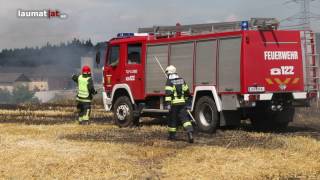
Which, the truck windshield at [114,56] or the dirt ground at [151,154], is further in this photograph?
the truck windshield at [114,56]

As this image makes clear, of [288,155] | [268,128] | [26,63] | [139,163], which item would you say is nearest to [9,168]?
[139,163]

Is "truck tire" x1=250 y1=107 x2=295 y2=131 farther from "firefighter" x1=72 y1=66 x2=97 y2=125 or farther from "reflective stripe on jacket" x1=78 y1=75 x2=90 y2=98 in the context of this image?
"reflective stripe on jacket" x1=78 y1=75 x2=90 y2=98

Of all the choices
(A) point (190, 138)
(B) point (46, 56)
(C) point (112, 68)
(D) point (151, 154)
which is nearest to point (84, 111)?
(C) point (112, 68)

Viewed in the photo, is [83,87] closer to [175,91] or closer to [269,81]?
[175,91]

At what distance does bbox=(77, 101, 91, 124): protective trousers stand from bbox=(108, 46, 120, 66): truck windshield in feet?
4.70

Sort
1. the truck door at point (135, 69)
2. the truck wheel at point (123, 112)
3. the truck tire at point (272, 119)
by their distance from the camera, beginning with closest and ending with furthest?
the truck tire at point (272, 119) < the truck door at point (135, 69) < the truck wheel at point (123, 112)

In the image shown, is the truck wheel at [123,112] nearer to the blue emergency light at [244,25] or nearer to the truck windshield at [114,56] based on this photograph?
the truck windshield at [114,56]

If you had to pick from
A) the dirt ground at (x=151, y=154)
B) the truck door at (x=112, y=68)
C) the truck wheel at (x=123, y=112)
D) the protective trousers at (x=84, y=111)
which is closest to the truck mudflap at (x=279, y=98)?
the dirt ground at (x=151, y=154)

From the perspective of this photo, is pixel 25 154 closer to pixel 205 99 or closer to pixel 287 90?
pixel 205 99

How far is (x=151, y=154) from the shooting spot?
998 cm

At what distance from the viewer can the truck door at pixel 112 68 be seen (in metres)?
15.9

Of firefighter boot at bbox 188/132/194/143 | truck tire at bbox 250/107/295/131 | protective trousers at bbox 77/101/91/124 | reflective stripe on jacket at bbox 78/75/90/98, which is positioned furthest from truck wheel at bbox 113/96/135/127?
firefighter boot at bbox 188/132/194/143

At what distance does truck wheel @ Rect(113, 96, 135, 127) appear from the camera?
51.3 ft

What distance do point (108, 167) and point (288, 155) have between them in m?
3.22
